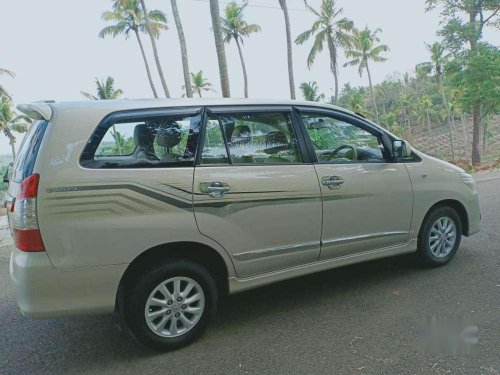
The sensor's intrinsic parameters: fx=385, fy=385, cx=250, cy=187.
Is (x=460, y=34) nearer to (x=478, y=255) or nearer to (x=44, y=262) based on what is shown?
(x=478, y=255)

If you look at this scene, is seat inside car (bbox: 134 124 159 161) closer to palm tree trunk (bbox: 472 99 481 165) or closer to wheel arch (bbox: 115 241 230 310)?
wheel arch (bbox: 115 241 230 310)

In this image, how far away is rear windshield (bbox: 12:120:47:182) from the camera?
253cm

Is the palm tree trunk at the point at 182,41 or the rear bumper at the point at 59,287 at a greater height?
the palm tree trunk at the point at 182,41

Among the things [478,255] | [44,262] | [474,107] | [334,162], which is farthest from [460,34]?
[44,262]

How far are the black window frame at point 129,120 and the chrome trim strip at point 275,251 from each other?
82cm

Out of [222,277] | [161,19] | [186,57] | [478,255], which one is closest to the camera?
[222,277]

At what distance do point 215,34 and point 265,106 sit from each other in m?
8.17

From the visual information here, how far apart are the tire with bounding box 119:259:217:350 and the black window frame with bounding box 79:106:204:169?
71 cm

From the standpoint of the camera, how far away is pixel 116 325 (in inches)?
130

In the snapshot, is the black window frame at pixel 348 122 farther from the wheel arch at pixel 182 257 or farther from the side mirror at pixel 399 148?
the wheel arch at pixel 182 257

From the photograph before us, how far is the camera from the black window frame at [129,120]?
8.34ft

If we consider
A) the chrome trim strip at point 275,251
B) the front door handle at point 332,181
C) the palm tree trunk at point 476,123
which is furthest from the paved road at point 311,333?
the palm tree trunk at point 476,123

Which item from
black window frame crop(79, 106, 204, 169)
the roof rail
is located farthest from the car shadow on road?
the roof rail

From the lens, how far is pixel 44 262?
243 centimetres
